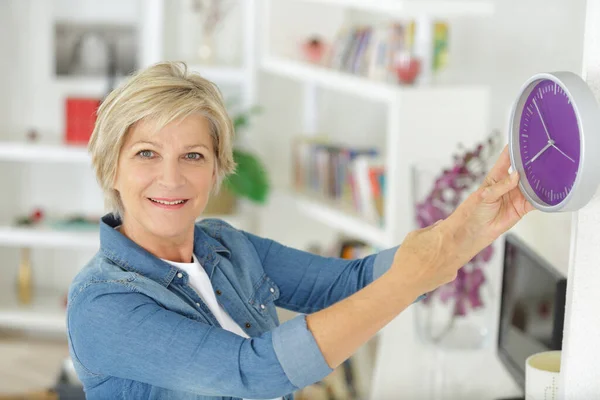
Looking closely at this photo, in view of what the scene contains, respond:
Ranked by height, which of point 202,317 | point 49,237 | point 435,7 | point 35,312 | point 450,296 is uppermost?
point 435,7

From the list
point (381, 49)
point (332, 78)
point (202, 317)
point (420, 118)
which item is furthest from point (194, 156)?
point (332, 78)

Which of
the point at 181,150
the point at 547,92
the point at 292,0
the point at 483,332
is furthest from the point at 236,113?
the point at 547,92

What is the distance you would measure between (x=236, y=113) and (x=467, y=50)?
1149 mm

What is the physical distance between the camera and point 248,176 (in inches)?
164

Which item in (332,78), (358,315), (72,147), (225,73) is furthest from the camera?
(72,147)

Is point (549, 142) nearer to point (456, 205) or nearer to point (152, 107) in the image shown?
point (152, 107)

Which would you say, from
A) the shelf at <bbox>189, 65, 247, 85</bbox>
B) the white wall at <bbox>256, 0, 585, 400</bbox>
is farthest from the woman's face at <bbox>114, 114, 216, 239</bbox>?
the shelf at <bbox>189, 65, 247, 85</bbox>

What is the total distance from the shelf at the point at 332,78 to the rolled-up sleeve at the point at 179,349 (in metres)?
1.94

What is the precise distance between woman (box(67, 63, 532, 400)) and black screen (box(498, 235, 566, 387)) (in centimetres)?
47

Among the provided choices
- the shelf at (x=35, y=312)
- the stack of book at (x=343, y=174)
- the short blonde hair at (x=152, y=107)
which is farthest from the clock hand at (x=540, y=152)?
the shelf at (x=35, y=312)

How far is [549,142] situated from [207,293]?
677 millimetres

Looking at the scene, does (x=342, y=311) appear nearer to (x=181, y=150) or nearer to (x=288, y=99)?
(x=181, y=150)

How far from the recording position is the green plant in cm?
417

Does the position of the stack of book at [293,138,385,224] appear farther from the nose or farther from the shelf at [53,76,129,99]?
the nose
